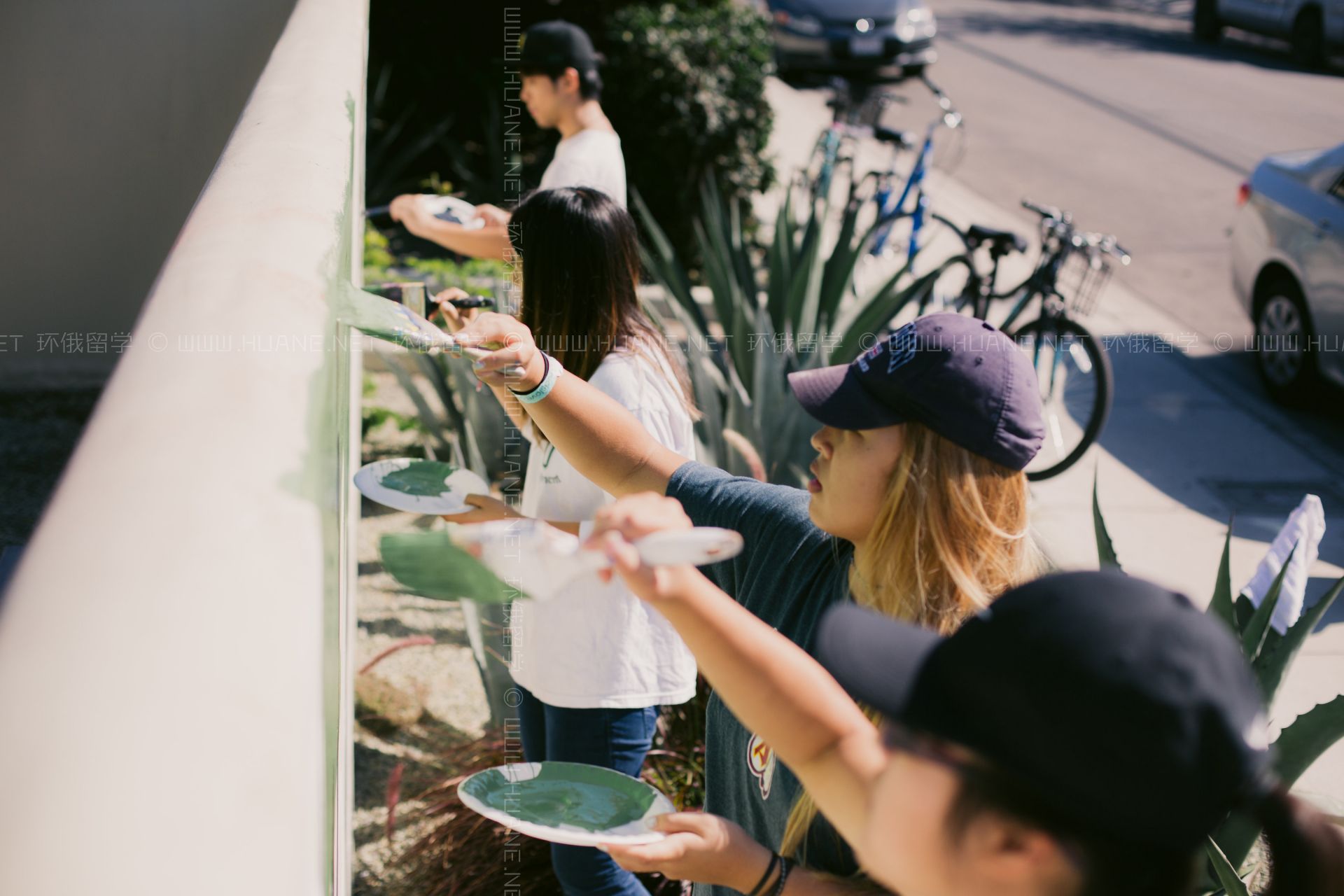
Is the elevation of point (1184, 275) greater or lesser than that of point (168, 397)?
lesser

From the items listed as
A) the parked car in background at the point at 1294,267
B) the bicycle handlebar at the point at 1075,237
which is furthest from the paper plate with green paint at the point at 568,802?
the parked car in background at the point at 1294,267

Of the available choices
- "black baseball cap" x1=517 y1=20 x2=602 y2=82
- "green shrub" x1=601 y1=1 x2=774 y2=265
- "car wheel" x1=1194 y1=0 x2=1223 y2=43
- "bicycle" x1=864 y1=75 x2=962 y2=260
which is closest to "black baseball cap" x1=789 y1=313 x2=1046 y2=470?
"black baseball cap" x1=517 y1=20 x2=602 y2=82

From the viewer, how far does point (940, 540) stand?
4.62 ft

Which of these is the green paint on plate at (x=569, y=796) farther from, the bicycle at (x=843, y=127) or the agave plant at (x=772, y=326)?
the bicycle at (x=843, y=127)

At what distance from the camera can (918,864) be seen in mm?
908

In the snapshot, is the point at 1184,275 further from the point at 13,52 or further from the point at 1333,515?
the point at 13,52

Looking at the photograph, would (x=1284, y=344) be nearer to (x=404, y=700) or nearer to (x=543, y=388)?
(x=404, y=700)

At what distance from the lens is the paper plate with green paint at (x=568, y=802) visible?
1.32 metres

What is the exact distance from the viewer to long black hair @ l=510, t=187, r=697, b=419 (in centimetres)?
222

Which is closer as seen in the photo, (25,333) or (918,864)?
(918,864)

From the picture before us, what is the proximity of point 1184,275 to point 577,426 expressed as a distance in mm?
7449

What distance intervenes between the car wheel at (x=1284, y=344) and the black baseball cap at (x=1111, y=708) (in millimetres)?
5830

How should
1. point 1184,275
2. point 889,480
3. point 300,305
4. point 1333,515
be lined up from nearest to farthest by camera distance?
1. point 300,305
2. point 889,480
3. point 1333,515
4. point 1184,275

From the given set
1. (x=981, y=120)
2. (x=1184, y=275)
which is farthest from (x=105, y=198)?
(x=981, y=120)
